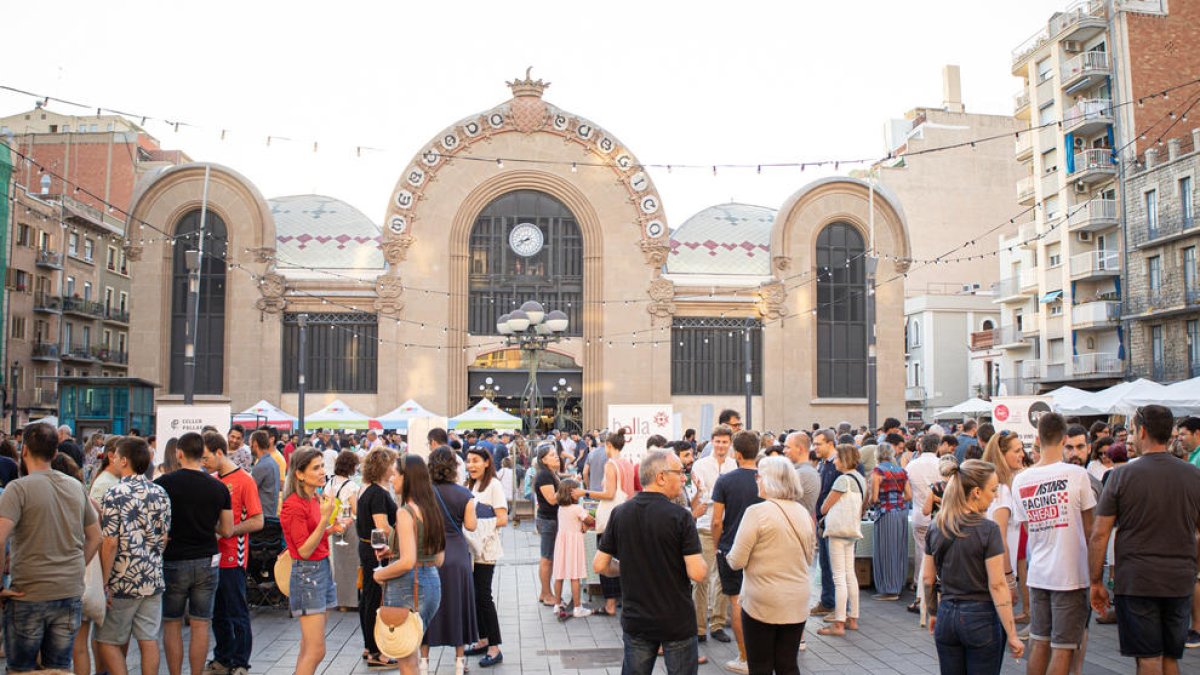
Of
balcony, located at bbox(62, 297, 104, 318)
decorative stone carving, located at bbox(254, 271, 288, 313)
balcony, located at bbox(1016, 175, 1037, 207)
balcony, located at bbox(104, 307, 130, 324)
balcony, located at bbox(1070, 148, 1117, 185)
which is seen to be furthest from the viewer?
balcony, located at bbox(104, 307, 130, 324)

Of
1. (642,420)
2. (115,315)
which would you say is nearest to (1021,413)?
(642,420)

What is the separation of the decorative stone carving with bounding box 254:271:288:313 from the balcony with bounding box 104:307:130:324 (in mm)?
20329

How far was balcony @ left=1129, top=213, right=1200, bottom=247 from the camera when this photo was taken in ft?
103

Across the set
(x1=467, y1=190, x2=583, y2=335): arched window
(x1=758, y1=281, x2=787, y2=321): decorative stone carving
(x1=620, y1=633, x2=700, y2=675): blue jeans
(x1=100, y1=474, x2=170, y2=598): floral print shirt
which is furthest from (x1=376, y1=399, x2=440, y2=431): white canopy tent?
(x1=620, y1=633, x2=700, y2=675): blue jeans

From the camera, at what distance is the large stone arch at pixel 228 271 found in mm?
35906

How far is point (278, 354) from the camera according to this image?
36125mm

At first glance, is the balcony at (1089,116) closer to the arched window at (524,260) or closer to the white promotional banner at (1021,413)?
the arched window at (524,260)

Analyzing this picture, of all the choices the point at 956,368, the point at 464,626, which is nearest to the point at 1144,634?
the point at 464,626

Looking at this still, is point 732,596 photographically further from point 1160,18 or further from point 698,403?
point 1160,18

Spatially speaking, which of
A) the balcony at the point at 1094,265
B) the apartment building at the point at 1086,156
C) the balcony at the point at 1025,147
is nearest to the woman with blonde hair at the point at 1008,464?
the apartment building at the point at 1086,156

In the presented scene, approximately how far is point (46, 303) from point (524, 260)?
2485cm

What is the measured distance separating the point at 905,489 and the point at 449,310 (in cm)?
2736

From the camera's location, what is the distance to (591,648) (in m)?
9.50

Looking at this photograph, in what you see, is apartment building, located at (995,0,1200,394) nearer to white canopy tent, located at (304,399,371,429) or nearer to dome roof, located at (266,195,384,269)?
white canopy tent, located at (304,399,371,429)
